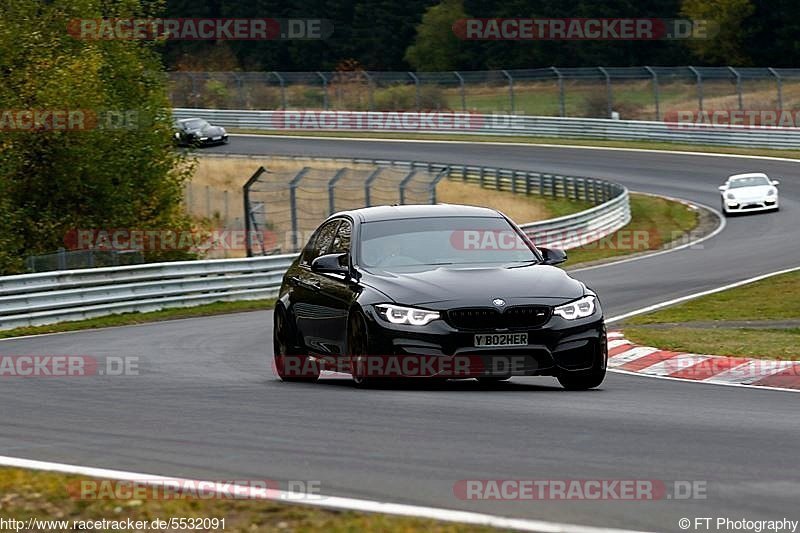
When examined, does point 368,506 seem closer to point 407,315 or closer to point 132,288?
point 407,315

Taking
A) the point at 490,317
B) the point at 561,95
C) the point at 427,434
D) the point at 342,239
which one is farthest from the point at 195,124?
the point at 427,434

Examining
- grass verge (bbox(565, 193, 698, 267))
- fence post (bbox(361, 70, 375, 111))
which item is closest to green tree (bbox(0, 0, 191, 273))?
grass verge (bbox(565, 193, 698, 267))

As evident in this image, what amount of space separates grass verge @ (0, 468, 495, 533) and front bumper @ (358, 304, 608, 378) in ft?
12.9

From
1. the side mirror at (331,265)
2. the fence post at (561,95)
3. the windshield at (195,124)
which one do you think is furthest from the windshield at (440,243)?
the windshield at (195,124)

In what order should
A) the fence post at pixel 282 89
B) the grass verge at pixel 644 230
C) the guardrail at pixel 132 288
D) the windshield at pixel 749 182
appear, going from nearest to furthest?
the guardrail at pixel 132 288 → the grass verge at pixel 644 230 → the windshield at pixel 749 182 → the fence post at pixel 282 89

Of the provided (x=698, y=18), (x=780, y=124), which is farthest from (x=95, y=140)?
(x=698, y=18)

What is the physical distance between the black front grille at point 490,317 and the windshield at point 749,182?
97.6ft

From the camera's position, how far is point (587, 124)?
2394 inches

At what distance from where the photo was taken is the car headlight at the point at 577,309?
34.0 ft

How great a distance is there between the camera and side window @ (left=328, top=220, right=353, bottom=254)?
11.7 metres

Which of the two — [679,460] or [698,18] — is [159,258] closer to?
[679,460]

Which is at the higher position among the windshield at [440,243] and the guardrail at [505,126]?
the windshield at [440,243]

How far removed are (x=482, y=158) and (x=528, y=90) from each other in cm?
1009

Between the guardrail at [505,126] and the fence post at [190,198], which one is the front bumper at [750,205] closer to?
the guardrail at [505,126]
